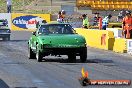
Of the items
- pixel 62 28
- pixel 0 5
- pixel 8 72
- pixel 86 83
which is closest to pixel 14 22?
pixel 0 5

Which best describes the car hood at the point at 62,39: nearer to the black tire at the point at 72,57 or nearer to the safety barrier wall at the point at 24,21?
the black tire at the point at 72,57

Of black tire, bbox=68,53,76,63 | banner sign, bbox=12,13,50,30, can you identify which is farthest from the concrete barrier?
banner sign, bbox=12,13,50,30

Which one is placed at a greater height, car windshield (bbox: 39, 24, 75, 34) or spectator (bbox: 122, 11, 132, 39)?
car windshield (bbox: 39, 24, 75, 34)

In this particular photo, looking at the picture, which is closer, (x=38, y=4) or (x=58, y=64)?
(x=58, y=64)

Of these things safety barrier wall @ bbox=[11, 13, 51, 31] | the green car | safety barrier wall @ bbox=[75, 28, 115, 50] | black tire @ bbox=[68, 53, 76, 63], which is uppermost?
the green car

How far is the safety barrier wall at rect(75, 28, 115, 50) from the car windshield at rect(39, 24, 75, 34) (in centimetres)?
795

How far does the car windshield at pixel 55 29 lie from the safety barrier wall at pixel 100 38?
7.95 m

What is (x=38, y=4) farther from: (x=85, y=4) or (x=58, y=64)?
(x=58, y=64)

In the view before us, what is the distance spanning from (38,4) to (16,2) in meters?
5.10

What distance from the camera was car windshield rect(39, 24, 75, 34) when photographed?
20.5 metres

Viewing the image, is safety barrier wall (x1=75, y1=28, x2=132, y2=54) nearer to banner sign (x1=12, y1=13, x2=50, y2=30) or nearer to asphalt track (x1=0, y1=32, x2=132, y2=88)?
asphalt track (x1=0, y1=32, x2=132, y2=88)

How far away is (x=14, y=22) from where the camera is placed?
171ft

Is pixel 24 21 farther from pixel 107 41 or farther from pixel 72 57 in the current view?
pixel 72 57

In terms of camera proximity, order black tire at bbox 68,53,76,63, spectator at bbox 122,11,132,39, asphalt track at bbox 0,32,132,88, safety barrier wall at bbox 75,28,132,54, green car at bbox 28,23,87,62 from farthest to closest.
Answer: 1. spectator at bbox 122,11,132,39
2. safety barrier wall at bbox 75,28,132,54
3. black tire at bbox 68,53,76,63
4. green car at bbox 28,23,87,62
5. asphalt track at bbox 0,32,132,88
